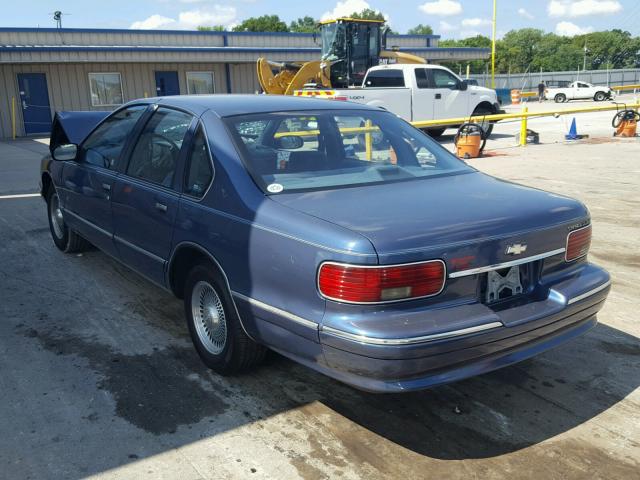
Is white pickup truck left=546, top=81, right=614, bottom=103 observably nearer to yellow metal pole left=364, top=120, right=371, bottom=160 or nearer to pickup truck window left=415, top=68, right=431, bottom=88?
pickup truck window left=415, top=68, right=431, bottom=88

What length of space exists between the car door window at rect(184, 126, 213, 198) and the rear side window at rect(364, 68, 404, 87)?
46.8 ft

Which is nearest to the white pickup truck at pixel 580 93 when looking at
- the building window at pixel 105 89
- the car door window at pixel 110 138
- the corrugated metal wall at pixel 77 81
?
the corrugated metal wall at pixel 77 81

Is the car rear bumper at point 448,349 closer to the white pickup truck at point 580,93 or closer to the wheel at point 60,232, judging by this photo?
the wheel at point 60,232

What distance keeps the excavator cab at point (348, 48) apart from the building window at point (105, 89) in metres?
10.5

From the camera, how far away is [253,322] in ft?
10.3

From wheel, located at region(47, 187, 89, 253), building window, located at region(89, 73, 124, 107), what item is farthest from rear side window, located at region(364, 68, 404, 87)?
building window, located at region(89, 73, 124, 107)

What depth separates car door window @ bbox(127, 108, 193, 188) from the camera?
12.8ft

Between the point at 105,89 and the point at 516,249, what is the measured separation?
25470 millimetres

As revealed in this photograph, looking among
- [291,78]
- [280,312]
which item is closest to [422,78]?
[291,78]

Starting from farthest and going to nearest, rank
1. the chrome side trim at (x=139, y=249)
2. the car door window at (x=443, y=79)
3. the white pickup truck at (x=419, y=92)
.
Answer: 1. the car door window at (x=443, y=79)
2. the white pickup truck at (x=419, y=92)
3. the chrome side trim at (x=139, y=249)

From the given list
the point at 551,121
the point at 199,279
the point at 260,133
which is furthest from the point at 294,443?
the point at 551,121

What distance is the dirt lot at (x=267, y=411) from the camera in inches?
112

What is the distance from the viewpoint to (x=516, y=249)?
9.61 feet

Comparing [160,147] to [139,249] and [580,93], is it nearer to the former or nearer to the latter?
[139,249]
